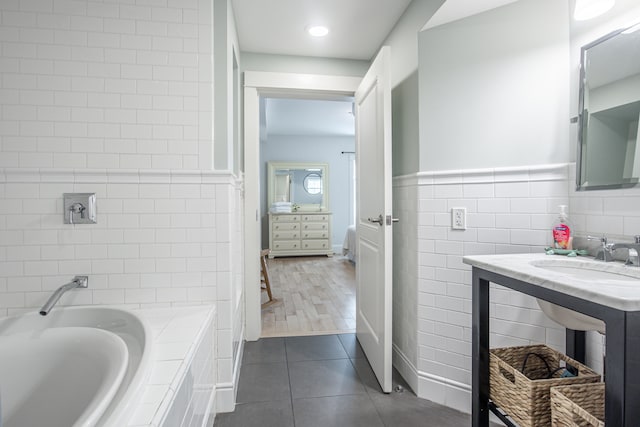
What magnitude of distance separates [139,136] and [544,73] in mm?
1972

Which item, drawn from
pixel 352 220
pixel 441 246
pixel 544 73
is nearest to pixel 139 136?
pixel 441 246

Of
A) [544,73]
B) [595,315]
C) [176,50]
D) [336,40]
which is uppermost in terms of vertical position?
[336,40]

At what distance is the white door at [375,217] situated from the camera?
1802 mm

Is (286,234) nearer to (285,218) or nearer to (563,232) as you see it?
(285,218)

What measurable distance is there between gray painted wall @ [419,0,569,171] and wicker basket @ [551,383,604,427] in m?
0.97

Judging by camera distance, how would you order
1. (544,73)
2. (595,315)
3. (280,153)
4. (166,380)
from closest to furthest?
(595,315), (166,380), (544,73), (280,153)

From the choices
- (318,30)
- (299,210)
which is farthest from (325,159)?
(318,30)

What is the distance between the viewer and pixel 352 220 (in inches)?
269

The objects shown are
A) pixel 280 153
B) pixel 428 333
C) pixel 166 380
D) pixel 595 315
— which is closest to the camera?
pixel 595 315

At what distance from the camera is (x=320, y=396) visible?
1821 mm

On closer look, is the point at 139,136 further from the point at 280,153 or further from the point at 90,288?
the point at 280,153

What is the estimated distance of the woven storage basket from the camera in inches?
43.9

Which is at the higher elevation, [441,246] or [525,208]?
[525,208]

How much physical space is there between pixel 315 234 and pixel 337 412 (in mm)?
4636
